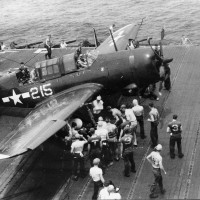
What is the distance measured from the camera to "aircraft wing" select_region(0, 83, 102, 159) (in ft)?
38.6

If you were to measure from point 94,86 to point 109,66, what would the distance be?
101 cm

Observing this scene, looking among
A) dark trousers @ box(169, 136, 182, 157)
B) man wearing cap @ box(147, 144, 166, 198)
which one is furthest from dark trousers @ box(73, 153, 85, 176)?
dark trousers @ box(169, 136, 182, 157)

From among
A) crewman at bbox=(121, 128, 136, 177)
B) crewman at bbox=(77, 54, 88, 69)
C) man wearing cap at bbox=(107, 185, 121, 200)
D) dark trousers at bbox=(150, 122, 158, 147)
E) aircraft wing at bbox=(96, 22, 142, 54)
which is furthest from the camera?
aircraft wing at bbox=(96, 22, 142, 54)

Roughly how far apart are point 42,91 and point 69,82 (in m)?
1.27

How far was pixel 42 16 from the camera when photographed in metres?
47.5

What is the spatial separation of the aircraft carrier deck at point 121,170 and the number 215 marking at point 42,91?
1885 millimetres

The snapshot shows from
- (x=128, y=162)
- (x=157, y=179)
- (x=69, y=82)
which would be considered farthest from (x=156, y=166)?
(x=69, y=82)

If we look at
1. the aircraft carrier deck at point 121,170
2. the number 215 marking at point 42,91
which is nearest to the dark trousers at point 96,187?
the aircraft carrier deck at point 121,170

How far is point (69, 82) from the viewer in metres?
15.6

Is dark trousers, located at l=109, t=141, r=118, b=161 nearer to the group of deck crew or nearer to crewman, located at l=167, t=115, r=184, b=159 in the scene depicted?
the group of deck crew

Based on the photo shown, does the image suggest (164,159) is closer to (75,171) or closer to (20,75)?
(75,171)

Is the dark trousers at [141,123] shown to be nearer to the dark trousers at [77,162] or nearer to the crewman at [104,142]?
the crewman at [104,142]

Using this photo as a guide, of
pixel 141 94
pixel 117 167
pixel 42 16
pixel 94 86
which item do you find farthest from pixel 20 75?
pixel 42 16

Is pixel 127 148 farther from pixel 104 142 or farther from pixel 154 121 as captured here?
pixel 154 121
